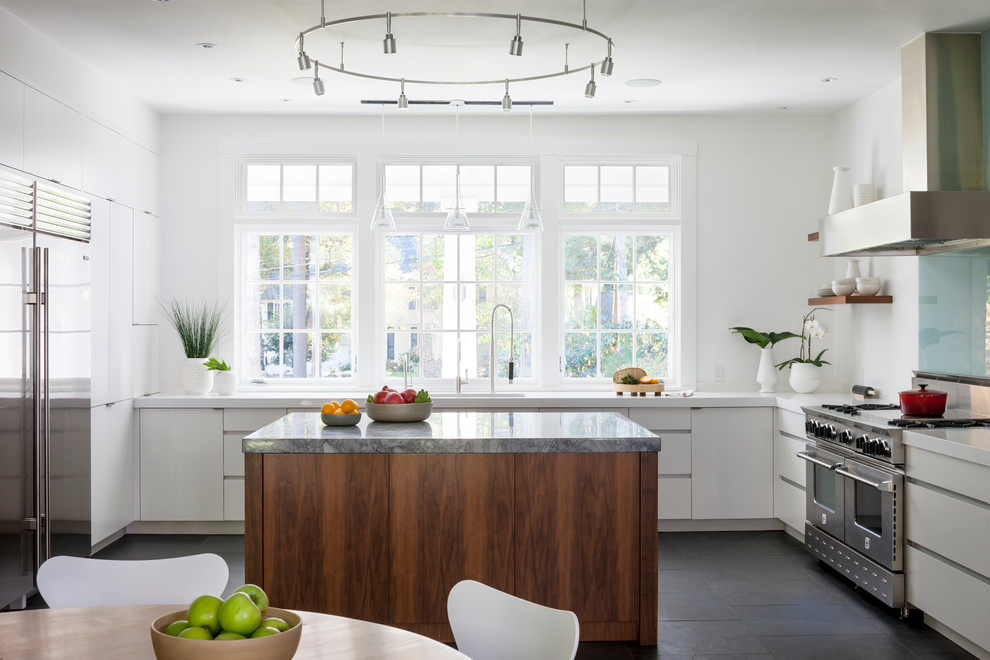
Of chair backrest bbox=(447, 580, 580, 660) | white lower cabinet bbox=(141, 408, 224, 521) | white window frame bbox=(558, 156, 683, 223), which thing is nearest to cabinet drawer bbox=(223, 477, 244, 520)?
white lower cabinet bbox=(141, 408, 224, 521)

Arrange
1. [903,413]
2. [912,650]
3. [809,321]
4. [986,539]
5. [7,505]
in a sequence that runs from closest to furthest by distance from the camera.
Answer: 1. [986,539]
2. [912,650]
3. [7,505]
4. [903,413]
5. [809,321]

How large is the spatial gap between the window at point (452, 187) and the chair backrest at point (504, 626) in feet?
14.0

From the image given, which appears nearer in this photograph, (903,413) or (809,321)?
(903,413)

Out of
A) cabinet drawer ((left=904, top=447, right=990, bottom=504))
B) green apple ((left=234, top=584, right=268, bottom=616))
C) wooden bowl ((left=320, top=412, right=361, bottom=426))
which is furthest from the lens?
wooden bowl ((left=320, top=412, right=361, bottom=426))

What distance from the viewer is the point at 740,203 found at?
5957 mm

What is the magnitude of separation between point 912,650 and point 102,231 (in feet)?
14.8

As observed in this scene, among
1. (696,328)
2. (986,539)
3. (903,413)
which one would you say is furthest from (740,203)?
(986,539)

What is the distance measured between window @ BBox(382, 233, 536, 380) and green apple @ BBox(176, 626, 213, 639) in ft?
15.3

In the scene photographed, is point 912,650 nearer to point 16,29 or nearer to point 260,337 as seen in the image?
point 260,337

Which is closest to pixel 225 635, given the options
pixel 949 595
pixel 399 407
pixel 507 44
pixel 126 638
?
pixel 126 638

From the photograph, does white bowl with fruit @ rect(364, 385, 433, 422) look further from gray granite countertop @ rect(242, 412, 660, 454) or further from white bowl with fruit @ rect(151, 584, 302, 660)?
white bowl with fruit @ rect(151, 584, 302, 660)

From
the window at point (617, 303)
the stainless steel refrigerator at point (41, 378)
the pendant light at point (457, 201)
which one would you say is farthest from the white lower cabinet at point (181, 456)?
the window at point (617, 303)

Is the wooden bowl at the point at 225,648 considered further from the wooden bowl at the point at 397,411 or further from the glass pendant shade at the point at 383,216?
the glass pendant shade at the point at 383,216

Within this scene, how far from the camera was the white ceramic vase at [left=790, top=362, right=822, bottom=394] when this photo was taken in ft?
18.3
